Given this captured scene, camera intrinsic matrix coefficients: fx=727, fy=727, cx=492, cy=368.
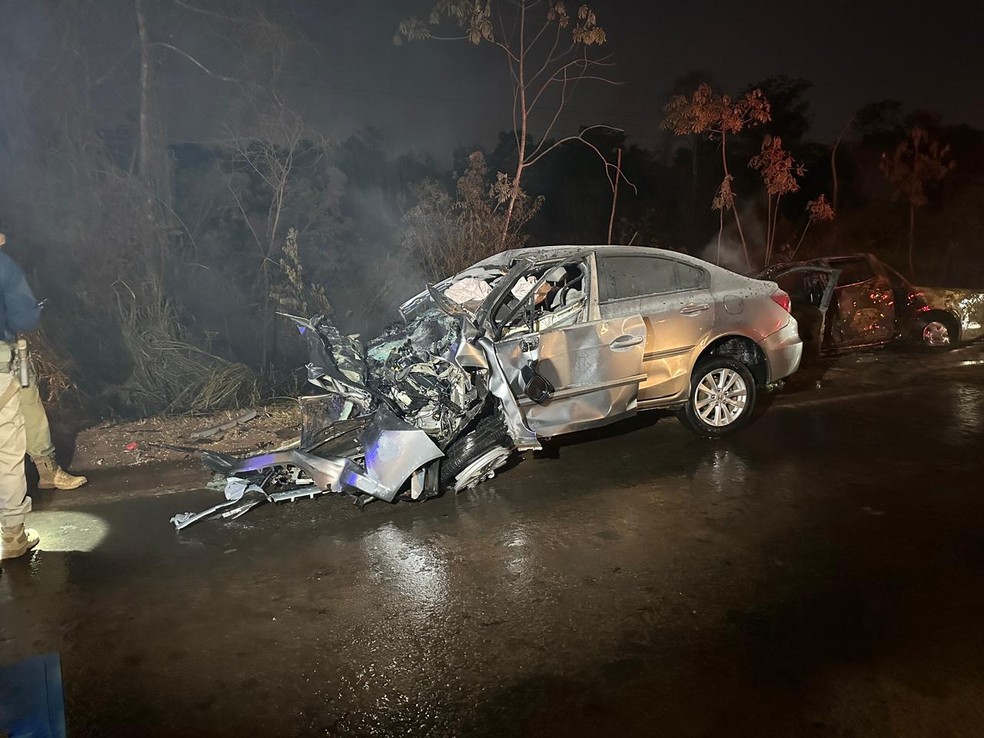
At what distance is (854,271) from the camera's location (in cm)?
990

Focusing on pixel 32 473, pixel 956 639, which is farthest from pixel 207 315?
pixel 956 639

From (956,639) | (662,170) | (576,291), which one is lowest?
(956,639)

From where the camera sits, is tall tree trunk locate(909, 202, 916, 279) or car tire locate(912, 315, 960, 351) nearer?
car tire locate(912, 315, 960, 351)

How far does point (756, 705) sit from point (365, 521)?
2935 millimetres

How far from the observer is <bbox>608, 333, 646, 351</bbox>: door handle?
5980mm

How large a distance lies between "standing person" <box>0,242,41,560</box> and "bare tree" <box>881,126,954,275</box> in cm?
2665

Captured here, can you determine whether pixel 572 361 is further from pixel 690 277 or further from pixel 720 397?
pixel 720 397

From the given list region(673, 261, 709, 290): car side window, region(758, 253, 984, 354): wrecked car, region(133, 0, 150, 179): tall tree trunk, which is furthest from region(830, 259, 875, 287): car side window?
region(133, 0, 150, 179): tall tree trunk

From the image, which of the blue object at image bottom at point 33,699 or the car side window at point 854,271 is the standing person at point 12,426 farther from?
the car side window at point 854,271

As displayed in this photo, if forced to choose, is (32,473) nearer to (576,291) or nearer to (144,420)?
(144,420)

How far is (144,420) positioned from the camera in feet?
26.5

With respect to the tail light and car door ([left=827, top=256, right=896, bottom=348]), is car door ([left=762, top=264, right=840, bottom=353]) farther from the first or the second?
the tail light

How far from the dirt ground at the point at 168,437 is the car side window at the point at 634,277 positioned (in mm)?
3368

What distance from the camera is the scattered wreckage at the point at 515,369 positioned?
5.31 metres
